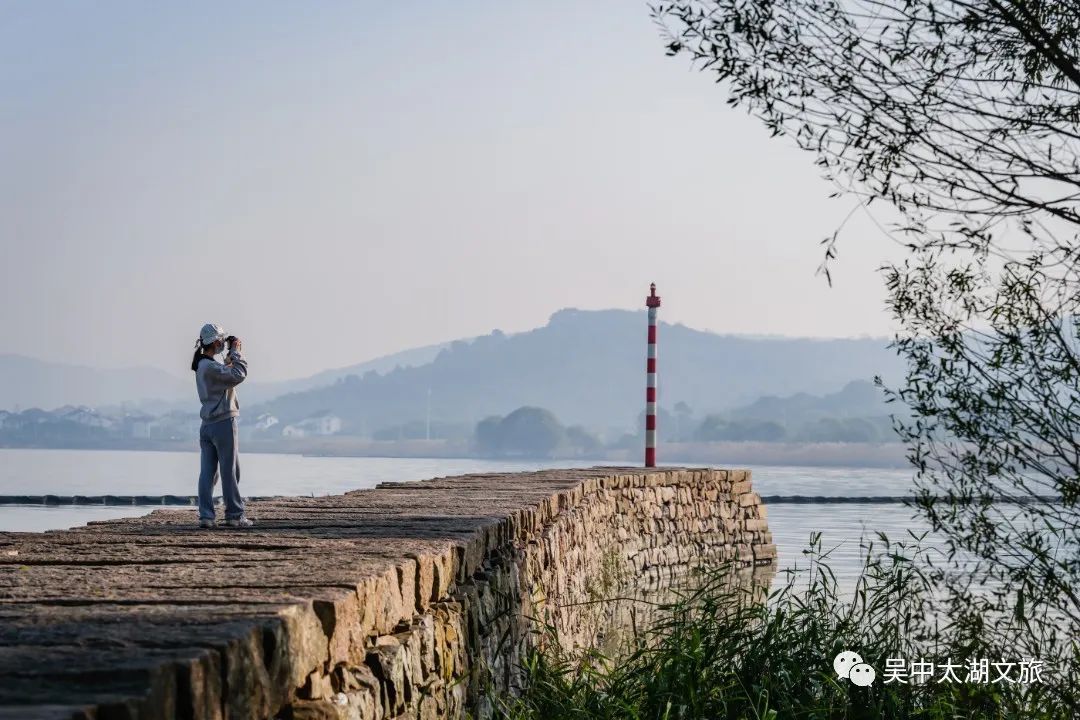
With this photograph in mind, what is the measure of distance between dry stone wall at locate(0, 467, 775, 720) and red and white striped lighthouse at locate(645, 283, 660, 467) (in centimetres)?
841

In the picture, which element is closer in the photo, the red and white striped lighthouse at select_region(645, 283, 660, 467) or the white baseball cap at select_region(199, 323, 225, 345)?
the white baseball cap at select_region(199, 323, 225, 345)

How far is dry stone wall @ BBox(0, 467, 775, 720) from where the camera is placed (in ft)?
9.54

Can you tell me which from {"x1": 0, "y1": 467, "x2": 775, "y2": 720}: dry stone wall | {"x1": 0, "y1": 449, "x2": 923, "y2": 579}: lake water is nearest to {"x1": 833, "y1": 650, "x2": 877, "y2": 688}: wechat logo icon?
{"x1": 0, "y1": 467, "x2": 775, "y2": 720}: dry stone wall

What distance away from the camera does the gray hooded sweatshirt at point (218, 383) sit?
687cm

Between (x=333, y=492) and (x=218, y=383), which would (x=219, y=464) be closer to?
(x=218, y=383)

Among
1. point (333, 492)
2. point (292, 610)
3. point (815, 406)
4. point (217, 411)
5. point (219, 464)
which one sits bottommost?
point (333, 492)

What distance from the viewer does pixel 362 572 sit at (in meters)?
4.41

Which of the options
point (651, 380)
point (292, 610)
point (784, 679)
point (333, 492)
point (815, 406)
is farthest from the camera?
point (815, 406)

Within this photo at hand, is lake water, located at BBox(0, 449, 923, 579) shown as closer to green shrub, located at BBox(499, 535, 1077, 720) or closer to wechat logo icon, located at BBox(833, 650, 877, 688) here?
green shrub, located at BBox(499, 535, 1077, 720)

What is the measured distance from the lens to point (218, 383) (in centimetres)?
691

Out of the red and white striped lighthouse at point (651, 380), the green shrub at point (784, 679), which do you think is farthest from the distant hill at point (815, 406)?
the green shrub at point (784, 679)

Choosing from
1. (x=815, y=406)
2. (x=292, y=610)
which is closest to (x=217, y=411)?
(x=292, y=610)

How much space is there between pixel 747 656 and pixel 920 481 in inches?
60.1

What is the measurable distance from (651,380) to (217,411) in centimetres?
1159
